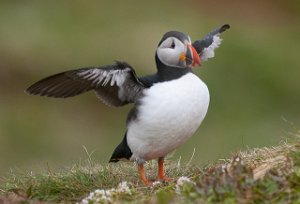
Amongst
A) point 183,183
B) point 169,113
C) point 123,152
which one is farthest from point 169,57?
point 183,183

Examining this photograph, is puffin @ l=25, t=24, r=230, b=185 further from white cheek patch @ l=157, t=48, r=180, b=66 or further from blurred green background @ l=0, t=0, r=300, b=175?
blurred green background @ l=0, t=0, r=300, b=175

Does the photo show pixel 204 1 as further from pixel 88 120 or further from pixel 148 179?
pixel 148 179

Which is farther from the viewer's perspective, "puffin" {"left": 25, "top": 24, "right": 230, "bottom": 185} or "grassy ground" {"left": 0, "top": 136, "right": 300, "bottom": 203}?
"puffin" {"left": 25, "top": 24, "right": 230, "bottom": 185}

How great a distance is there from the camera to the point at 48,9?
58.5 ft

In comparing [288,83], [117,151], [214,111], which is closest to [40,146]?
[214,111]

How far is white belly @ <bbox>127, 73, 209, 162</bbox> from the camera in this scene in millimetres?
7066

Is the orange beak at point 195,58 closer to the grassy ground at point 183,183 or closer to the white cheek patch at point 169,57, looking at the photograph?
the white cheek patch at point 169,57

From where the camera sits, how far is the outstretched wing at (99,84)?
23.5ft

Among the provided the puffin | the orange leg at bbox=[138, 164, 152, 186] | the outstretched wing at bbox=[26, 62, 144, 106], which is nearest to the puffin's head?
the puffin

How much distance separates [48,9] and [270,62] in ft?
14.6

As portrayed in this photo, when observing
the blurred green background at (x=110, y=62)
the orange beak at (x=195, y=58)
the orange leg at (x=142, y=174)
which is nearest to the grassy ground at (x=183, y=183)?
the orange leg at (x=142, y=174)

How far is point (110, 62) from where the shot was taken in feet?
50.5

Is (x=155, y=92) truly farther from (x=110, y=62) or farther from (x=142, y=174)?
(x=110, y=62)

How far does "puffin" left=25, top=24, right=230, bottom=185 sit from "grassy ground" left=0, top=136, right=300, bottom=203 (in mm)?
355
